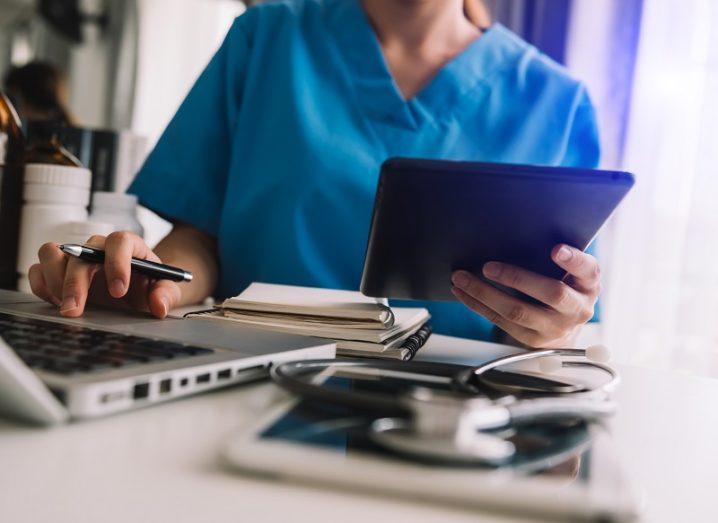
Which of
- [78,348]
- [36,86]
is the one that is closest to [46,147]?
[78,348]

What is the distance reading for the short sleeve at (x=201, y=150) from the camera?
977mm

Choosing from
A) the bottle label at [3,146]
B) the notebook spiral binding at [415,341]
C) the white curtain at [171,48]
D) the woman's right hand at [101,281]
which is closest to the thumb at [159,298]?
the woman's right hand at [101,281]

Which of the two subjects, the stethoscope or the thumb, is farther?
the thumb

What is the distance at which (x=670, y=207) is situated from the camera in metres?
1.42

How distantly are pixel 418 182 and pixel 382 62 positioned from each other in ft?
1.70

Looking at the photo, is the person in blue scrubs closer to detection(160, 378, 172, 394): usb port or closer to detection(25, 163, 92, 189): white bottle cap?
detection(25, 163, 92, 189): white bottle cap

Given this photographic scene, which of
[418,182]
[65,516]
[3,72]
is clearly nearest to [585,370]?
[418,182]

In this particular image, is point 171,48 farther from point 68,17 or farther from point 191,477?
point 191,477

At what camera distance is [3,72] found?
2.65m

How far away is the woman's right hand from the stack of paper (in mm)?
64

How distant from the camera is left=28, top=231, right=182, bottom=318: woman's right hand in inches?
21.4

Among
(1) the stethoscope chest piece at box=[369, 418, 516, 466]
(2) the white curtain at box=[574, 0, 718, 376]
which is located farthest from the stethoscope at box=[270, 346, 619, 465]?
(2) the white curtain at box=[574, 0, 718, 376]

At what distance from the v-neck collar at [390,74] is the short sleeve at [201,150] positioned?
0.52 ft

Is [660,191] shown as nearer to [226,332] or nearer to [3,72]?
[226,332]
